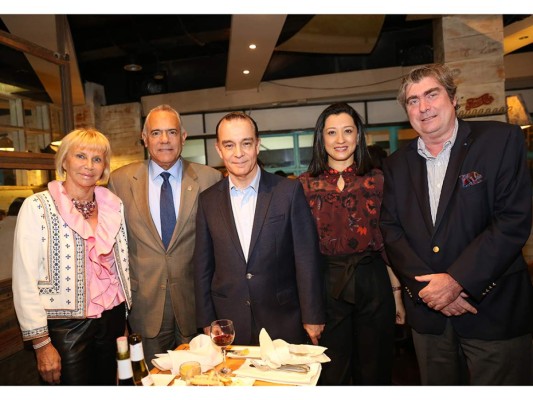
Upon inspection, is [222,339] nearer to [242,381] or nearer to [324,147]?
[242,381]

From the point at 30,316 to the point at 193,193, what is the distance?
104cm

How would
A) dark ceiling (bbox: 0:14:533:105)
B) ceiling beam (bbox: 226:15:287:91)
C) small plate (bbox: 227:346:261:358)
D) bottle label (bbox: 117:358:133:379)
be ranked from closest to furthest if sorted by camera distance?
bottle label (bbox: 117:358:133:379) → small plate (bbox: 227:346:261:358) → ceiling beam (bbox: 226:15:287:91) → dark ceiling (bbox: 0:14:533:105)

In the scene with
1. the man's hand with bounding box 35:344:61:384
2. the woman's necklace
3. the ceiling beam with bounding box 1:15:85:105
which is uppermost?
the ceiling beam with bounding box 1:15:85:105

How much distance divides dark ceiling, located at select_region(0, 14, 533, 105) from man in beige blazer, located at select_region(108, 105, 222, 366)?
13.4ft

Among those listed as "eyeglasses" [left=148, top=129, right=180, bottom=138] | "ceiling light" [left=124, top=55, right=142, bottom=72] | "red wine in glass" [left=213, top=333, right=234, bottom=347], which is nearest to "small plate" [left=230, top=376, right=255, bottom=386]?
"red wine in glass" [left=213, top=333, right=234, bottom=347]

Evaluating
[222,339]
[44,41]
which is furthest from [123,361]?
[44,41]

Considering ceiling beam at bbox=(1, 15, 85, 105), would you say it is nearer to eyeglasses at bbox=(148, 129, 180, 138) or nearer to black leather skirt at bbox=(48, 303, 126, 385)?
eyeglasses at bbox=(148, 129, 180, 138)

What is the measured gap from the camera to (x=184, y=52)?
8656 millimetres

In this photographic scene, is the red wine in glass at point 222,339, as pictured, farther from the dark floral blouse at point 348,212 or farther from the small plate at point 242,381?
the dark floral blouse at point 348,212

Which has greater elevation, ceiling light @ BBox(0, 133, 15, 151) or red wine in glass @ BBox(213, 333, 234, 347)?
ceiling light @ BBox(0, 133, 15, 151)

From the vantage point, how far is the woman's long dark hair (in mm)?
2355

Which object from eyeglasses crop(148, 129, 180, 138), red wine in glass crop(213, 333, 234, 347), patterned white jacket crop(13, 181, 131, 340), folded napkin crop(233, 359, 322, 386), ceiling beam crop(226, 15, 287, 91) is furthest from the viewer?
ceiling beam crop(226, 15, 287, 91)

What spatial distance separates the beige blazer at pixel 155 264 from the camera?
2.37 meters
